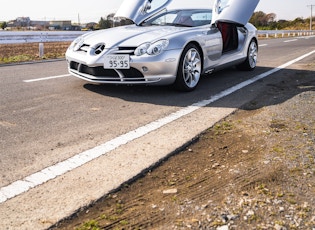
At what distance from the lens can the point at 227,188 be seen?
2049 mm

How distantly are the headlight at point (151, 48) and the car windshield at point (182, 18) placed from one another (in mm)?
1140

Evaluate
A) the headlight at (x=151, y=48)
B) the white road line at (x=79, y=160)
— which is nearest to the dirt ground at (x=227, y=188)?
the white road line at (x=79, y=160)

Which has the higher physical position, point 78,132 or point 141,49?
point 141,49

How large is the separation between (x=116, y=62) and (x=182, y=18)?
5.78 ft

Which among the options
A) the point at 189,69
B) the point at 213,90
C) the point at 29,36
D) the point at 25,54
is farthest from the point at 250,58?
the point at 29,36

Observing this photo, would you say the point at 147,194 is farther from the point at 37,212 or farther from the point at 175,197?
the point at 37,212

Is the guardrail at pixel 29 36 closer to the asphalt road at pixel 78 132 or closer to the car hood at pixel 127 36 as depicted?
the asphalt road at pixel 78 132

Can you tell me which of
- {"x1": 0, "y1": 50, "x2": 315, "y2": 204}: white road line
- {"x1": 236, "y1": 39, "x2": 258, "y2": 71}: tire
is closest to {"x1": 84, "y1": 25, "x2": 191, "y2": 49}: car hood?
{"x1": 0, "y1": 50, "x2": 315, "y2": 204}: white road line

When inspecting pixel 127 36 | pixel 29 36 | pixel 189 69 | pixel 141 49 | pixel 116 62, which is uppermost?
pixel 29 36

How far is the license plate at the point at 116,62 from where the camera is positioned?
4297mm

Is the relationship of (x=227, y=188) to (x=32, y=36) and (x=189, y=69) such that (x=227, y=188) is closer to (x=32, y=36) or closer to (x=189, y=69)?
(x=189, y=69)

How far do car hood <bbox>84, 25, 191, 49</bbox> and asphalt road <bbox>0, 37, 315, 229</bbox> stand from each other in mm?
648

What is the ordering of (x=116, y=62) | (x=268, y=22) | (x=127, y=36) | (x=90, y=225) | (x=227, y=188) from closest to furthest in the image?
1. (x=90, y=225)
2. (x=227, y=188)
3. (x=116, y=62)
4. (x=127, y=36)
5. (x=268, y=22)

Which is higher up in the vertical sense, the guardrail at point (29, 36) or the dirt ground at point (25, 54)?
the guardrail at point (29, 36)
